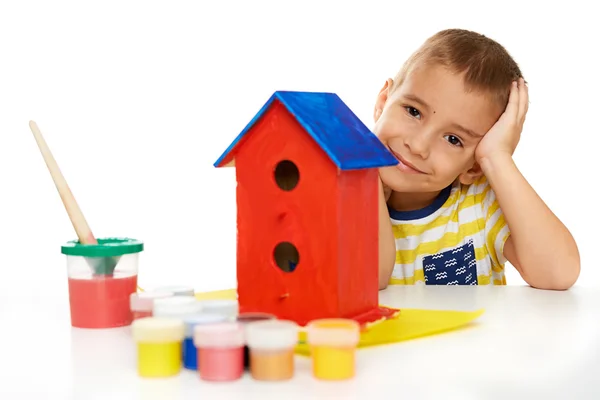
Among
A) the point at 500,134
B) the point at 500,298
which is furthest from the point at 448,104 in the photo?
the point at 500,298

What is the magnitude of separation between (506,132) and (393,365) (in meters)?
0.80

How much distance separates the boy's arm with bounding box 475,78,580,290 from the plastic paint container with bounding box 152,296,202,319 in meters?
0.72

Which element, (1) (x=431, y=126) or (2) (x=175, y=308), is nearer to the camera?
(2) (x=175, y=308)

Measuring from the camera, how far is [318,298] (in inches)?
35.8

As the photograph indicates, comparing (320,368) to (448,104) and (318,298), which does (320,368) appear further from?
(448,104)

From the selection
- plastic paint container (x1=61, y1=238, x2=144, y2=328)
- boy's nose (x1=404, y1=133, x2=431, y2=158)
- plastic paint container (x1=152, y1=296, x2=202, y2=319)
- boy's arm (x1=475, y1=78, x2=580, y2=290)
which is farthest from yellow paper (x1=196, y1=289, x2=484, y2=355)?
boy's nose (x1=404, y1=133, x2=431, y2=158)

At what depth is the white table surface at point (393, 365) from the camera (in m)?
0.71

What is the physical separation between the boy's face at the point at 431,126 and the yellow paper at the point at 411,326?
1.57ft

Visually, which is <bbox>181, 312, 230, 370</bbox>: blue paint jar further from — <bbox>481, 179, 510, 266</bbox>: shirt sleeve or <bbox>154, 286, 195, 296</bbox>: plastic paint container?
<bbox>481, 179, 510, 266</bbox>: shirt sleeve

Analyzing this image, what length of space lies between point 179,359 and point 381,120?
2.77ft

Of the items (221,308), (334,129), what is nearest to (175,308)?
(221,308)

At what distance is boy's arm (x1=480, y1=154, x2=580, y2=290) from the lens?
1.32m

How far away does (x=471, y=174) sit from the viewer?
1641 millimetres

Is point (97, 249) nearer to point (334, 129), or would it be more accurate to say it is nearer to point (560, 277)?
point (334, 129)
